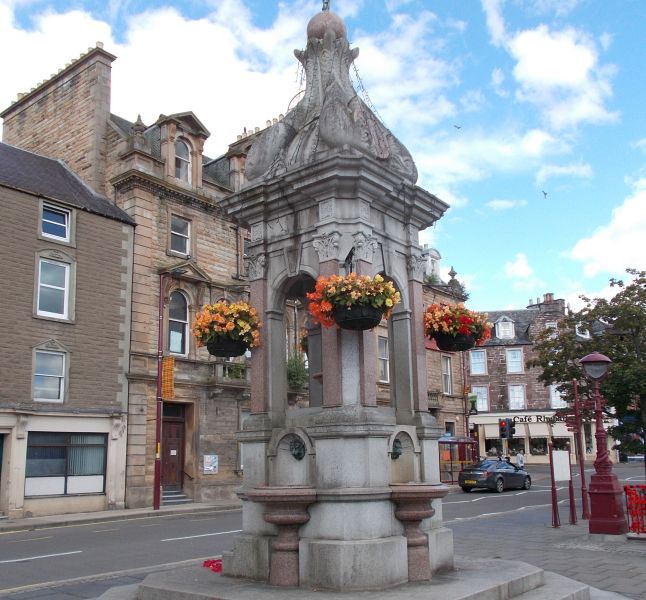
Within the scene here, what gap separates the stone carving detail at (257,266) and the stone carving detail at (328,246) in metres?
1.04

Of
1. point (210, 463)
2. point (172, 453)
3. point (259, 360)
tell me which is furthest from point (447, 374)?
point (259, 360)

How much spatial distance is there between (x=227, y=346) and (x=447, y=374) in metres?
34.9

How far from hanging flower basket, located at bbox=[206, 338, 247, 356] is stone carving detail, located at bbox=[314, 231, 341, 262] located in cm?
155

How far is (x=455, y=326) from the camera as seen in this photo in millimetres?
9141

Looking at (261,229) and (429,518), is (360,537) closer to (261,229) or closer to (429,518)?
(429,518)

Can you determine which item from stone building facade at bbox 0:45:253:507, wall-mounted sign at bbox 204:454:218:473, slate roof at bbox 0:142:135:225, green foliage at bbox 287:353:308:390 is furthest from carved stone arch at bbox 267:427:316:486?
green foliage at bbox 287:353:308:390

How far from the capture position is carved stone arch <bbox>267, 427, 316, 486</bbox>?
7.84m

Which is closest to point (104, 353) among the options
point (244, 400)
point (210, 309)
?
point (244, 400)

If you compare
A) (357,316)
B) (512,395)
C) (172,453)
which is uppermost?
(512,395)

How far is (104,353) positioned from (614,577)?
694 inches

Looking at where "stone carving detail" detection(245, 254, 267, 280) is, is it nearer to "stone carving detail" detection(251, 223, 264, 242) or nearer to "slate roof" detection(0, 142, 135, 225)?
"stone carving detail" detection(251, 223, 264, 242)

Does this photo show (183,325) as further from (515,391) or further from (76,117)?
(515,391)

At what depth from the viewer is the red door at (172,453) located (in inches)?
995

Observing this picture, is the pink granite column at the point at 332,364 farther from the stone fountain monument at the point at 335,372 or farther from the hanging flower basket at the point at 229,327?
the hanging flower basket at the point at 229,327
